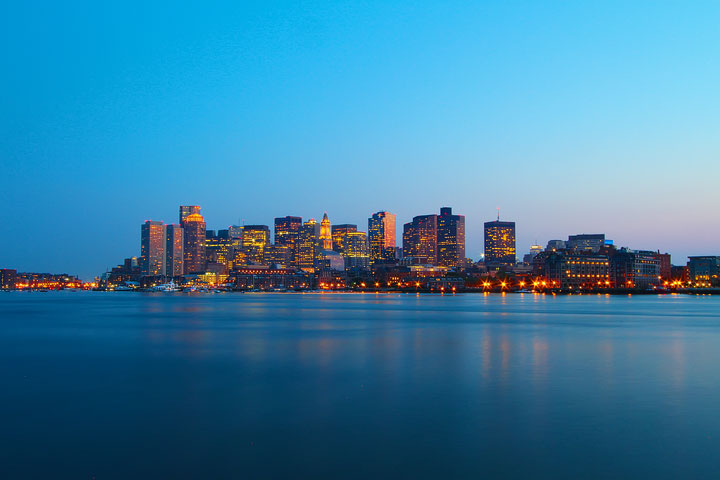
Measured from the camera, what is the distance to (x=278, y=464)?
13.5 m

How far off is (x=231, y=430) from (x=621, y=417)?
37.5 feet

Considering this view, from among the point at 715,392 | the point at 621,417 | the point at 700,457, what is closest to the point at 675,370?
the point at 715,392

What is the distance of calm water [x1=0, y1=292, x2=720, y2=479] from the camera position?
13570 mm

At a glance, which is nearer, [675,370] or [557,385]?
[557,385]

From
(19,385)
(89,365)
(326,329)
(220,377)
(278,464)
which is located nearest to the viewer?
(278,464)

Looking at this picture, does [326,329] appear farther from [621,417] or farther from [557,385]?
[621,417]

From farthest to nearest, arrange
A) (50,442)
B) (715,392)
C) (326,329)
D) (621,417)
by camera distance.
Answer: (326,329) < (715,392) < (621,417) < (50,442)

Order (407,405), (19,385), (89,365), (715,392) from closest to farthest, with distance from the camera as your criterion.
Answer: (407,405), (715,392), (19,385), (89,365)

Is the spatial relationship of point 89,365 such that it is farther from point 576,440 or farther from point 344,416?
point 576,440

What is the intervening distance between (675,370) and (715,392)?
588cm

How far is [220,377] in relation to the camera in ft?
85.4

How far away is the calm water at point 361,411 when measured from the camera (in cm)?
1357

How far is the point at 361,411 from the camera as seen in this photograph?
19.0 metres

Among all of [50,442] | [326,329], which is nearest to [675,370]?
[50,442]
